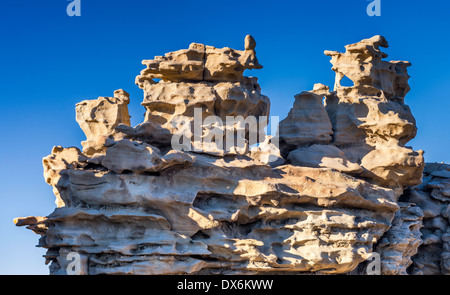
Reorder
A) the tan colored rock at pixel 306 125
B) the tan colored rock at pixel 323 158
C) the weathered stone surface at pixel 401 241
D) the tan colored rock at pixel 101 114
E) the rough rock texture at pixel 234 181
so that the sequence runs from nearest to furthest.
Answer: the rough rock texture at pixel 234 181 → the weathered stone surface at pixel 401 241 → the tan colored rock at pixel 323 158 → the tan colored rock at pixel 306 125 → the tan colored rock at pixel 101 114

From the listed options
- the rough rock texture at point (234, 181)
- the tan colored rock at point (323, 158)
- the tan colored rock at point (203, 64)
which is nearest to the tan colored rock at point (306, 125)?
the rough rock texture at point (234, 181)

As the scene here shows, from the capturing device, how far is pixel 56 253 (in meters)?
14.4

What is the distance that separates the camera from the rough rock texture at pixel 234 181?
14234mm

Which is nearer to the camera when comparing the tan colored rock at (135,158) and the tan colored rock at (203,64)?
the tan colored rock at (135,158)

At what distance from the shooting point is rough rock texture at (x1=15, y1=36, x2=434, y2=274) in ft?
46.7

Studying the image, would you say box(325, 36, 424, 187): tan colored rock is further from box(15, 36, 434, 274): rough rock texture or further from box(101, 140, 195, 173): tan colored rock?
box(101, 140, 195, 173): tan colored rock

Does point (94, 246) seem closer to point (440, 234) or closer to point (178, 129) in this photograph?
point (178, 129)

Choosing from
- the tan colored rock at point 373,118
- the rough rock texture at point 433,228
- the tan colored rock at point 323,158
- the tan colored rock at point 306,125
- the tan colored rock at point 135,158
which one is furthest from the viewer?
the rough rock texture at point 433,228

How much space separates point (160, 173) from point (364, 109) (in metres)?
6.16

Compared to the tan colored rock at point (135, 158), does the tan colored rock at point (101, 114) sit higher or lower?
higher

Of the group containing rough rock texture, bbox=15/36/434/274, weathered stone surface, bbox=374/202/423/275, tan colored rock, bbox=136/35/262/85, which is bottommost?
weathered stone surface, bbox=374/202/423/275

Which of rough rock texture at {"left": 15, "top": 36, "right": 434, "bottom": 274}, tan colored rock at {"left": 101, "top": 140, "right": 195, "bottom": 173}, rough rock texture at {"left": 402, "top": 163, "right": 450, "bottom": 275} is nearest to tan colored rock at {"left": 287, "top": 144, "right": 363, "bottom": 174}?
rough rock texture at {"left": 15, "top": 36, "right": 434, "bottom": 274}

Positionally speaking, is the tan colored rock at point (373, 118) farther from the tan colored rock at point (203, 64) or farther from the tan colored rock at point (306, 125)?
the tan colored rock at point (203, 64)
